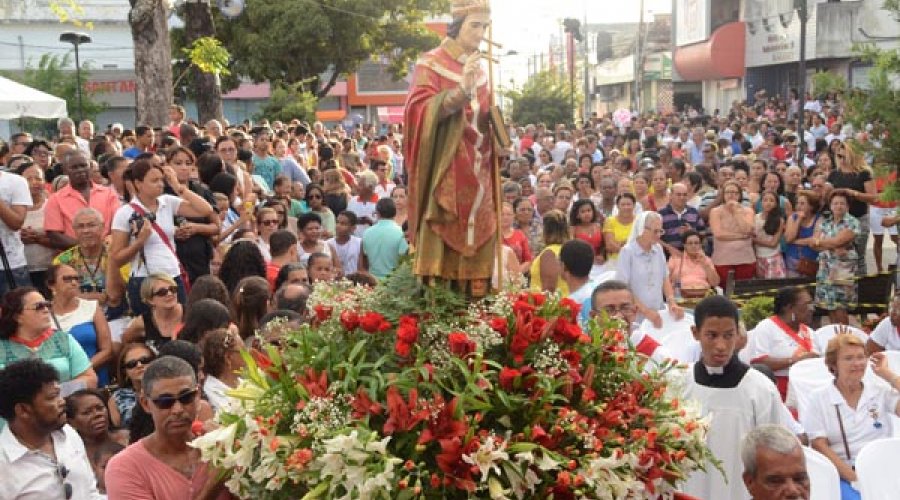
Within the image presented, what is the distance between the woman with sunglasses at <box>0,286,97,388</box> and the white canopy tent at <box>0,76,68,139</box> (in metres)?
7.71

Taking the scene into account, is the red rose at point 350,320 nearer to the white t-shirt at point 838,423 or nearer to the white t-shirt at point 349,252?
the white t-shirt at point 838,423

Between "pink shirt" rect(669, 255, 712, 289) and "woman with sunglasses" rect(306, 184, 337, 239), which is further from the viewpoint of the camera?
"woman with sunglasses" rect(306, 184, 337, 239)

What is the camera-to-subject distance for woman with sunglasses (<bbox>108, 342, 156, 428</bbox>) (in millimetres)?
6527

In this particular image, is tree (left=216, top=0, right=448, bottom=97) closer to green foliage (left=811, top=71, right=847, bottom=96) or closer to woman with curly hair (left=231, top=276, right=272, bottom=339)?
green foliage (left=811, top=71, right=847, bottom=96)

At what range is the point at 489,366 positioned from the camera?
14.0 ft

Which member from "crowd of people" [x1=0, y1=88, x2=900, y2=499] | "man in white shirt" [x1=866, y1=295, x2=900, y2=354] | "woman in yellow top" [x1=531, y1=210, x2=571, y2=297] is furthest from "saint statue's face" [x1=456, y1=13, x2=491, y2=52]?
"man in white shirt" [x1=866, y1=295, x2=900, y2=354]

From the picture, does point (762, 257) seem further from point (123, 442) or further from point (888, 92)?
point (123, 442)

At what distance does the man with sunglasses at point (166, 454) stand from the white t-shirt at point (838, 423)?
13.7ft

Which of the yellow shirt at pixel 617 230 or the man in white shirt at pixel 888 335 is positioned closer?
the man in white shirt at pixel 888 335

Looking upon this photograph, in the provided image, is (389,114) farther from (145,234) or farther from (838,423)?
(838,423)

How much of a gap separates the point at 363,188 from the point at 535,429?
8883 mm

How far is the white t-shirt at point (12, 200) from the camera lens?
938cm

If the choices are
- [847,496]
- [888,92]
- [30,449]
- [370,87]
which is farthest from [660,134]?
[370,87]

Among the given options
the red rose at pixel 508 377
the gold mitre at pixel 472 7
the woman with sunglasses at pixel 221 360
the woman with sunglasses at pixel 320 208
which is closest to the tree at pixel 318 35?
the woman with sunglasses at pixel 320 208
